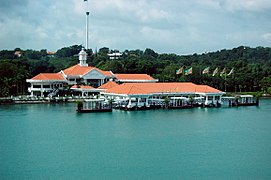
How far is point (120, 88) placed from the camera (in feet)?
162

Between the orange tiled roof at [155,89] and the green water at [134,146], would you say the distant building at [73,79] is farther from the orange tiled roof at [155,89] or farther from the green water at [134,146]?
the green water at [134,146]

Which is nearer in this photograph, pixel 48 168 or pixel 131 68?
pixel 48 168

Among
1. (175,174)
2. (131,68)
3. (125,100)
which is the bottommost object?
(175,174)

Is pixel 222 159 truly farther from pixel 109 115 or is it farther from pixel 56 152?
pixel 109 115

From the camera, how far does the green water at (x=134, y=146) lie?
2092 centimetres

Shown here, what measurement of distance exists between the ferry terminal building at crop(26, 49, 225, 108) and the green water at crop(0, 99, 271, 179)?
19.7ft

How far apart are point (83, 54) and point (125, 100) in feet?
69.3

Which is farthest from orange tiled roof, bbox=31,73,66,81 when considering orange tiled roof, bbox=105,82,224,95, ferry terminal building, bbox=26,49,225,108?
orange tiled roof, bbox=105,82,224,95

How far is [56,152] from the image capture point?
24.6m

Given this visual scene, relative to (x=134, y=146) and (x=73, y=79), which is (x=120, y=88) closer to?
(x=73, y=79)

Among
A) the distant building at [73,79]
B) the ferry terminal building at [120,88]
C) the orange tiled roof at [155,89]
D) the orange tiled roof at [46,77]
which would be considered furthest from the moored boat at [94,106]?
the orange tiled roof at [46,77]

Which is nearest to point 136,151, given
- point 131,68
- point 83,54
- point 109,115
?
point 109,115

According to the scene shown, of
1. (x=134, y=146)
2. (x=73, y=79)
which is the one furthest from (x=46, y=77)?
(x=134, y=146)

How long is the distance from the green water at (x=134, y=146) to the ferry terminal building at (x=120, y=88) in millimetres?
6000
